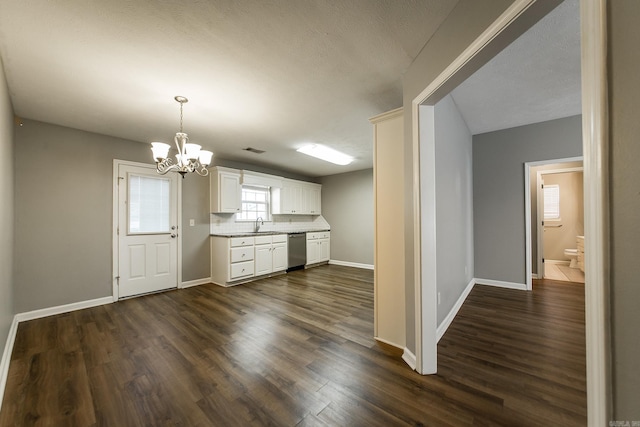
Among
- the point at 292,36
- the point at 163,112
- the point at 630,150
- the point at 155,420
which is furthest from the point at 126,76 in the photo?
the point at 630,150

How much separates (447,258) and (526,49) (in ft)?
6.54

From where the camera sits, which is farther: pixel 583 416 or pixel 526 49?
pixel 526 49

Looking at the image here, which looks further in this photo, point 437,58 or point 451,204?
point 451,204

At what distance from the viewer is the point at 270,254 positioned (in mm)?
5055

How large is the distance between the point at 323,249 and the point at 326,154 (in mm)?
2796

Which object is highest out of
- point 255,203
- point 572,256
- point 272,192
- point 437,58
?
point 437,58

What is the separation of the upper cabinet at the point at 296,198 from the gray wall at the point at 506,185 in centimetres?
380

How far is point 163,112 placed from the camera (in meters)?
2.78

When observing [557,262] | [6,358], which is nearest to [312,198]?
[6,358]

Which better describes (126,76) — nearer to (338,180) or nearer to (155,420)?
(155,420)

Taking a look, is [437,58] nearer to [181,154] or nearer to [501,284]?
[181,154]

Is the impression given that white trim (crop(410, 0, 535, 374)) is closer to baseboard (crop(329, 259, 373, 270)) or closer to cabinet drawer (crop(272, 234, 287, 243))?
cabinet drawer (crop(272, 234, 287, 243))

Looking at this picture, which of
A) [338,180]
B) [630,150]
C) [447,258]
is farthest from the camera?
[338,180]

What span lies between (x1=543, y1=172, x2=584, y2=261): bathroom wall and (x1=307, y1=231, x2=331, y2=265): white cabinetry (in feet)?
17.6
